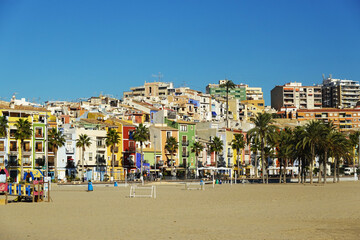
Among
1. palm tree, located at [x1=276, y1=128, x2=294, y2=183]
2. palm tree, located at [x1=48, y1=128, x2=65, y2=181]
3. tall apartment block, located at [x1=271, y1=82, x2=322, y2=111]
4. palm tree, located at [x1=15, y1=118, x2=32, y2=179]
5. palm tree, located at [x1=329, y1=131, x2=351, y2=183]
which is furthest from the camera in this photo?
tall apartment block, located at [x1=271, y1=82, x2=322, y2=111]

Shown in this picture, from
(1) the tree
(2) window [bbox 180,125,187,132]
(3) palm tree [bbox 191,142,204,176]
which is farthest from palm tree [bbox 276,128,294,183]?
(2) window [bbox 180,125,187,132]

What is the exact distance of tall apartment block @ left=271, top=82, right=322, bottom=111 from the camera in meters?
187

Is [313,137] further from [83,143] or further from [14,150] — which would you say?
[14,150]

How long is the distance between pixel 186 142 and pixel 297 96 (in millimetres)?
91736

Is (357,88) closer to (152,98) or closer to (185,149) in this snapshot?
(152,98)

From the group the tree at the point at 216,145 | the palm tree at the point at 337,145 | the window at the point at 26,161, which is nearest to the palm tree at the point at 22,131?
the window at the point at 26,161

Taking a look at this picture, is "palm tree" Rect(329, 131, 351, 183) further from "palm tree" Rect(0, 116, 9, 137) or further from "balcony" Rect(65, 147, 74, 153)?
"palm tree" Rect(0, 116, 9, 137)

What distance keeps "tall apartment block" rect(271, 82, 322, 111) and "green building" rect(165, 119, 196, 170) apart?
3363 inches

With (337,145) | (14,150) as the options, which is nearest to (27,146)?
(14,150)

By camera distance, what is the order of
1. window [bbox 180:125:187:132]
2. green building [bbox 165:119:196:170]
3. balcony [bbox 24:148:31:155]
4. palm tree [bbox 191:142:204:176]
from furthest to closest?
window [bbox 180:125:187:132] → green building [bbox 165:119:196:170] → palm tree [bbox 191:142:204:176] → balcony [bbox 24:148:31:155]

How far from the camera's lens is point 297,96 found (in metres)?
188

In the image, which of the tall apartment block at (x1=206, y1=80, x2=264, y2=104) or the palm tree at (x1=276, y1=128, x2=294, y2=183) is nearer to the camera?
the palm tree at (x1=276, y1=128, x2=294, y2=183)

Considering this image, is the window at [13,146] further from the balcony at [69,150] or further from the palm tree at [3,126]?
the balcony at [69,150]

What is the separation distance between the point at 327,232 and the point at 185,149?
8413 centimetres
